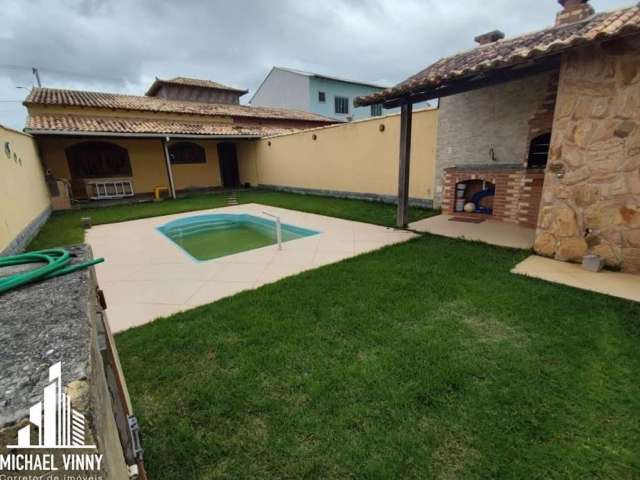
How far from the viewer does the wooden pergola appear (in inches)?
178

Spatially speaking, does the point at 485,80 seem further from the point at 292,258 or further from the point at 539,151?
the point at 292,258

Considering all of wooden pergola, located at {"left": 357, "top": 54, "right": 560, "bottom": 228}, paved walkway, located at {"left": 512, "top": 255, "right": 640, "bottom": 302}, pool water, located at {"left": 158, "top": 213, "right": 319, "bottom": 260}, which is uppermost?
wooden pergola, located at {"left": 357, "top": 54, "right": 560, "bottom": 228}

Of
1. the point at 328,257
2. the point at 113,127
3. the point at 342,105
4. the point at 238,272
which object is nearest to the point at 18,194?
the point at 238,272

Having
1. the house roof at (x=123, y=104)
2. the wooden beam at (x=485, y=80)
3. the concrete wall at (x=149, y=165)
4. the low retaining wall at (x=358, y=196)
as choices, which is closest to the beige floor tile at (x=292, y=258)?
the wooden beam at (x=485, y=80)

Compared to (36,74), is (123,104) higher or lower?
lower

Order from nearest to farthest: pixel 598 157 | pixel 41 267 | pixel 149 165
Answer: pixel 41 267, pixel 598 157, pixel 149 165

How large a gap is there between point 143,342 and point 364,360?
2.02 m

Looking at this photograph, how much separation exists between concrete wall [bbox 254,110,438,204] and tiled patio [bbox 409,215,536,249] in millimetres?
1899

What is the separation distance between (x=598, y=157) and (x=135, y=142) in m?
15.7

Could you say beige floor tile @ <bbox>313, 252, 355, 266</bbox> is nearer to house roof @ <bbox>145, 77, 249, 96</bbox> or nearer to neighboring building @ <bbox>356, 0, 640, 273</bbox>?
neighboring building @ <bbox>356, 0, 640, 273</bbox>

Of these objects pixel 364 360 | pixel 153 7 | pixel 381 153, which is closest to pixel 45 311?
pixel 364 360

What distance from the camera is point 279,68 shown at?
25562mm

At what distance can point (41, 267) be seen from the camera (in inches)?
49.8

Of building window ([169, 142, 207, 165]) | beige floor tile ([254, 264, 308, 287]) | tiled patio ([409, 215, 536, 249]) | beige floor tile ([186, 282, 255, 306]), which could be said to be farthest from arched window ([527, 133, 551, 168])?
building window ([169, 142, 207, 165])
